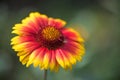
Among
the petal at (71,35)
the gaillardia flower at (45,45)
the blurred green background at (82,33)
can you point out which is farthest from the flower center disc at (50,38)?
the blurred green background at (82,33)

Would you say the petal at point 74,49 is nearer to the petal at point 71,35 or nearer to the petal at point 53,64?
the petal at point 71,35

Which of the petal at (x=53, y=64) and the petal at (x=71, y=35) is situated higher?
the petal at (x=71, y=35)

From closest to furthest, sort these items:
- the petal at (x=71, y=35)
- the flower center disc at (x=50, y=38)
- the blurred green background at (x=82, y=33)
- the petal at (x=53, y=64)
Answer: the petal at (x=53, y=64) < the flower center disc at (x=50, y=38) < the petal at (x=71, y=35) < the blurred green background at (x=82, y=33)

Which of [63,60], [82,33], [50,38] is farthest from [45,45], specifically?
[82,33]

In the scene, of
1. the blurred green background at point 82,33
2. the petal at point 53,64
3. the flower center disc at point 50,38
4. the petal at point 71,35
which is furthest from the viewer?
the blurred green background at point 82,33

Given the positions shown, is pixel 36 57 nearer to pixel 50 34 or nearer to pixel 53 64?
pixel 53 64

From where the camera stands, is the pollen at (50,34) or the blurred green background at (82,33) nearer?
the pollen at (50,34)

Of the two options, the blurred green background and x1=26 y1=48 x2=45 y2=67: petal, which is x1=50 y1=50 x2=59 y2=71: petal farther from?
the blurred green background
